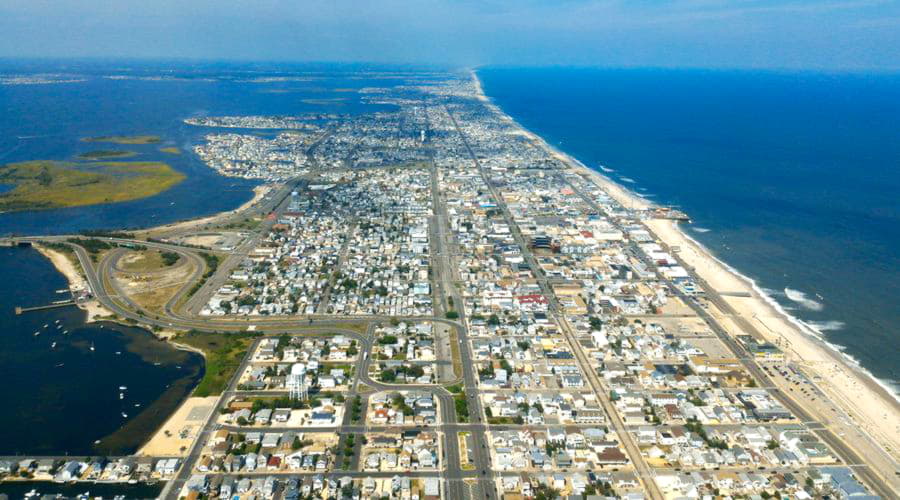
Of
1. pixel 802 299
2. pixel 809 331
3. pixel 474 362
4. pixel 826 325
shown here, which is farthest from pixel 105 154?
pixel 826 325

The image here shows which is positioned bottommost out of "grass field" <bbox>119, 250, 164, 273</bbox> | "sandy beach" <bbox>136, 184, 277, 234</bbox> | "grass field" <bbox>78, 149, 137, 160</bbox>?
"grass field" <bbox>119, 250, 164, 273</bbox>

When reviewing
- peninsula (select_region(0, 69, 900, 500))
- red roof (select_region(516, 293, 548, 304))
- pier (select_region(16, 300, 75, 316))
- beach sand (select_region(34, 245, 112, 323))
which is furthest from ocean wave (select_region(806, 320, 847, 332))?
pier (select_region(16, 300, 75, 316))

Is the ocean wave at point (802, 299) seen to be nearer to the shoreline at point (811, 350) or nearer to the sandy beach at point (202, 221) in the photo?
the shoreline at point (811, 350)

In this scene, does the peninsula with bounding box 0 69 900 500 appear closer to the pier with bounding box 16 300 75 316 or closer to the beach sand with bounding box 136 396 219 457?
the beach sand with bounding box 136 396 219 457

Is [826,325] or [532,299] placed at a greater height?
Answer: [532,299]

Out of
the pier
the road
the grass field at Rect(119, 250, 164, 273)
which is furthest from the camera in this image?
the grass field at Rect(119, 250, 164, 273)

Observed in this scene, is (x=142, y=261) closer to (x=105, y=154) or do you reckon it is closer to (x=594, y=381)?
(x=594, y=381)
